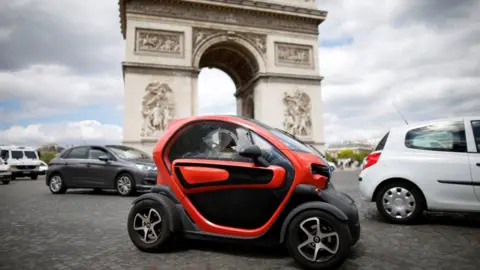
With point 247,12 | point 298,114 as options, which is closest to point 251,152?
point 298,114

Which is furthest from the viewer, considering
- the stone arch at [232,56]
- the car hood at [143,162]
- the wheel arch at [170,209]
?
the stone arch at [232,56]

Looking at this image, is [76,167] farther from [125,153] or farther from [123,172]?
[123,172]

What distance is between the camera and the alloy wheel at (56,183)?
10000 millimetres

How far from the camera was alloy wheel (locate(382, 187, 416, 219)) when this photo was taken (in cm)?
500

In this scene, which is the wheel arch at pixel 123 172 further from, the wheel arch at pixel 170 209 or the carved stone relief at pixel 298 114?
the carved stone relief at pixel 298 114

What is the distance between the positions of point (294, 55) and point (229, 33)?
4.32m

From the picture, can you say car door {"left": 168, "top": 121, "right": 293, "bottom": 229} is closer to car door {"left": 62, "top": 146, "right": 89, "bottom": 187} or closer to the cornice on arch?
car door {"left": 62, "top": 146, "right": 89, "bottom": 187}

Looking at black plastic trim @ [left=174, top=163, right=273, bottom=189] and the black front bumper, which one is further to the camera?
the black front bumper

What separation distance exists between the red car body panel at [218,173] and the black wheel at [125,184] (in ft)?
18.7

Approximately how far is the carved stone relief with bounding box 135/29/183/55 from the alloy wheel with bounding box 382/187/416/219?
53.3 ft

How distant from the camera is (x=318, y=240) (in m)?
2.90

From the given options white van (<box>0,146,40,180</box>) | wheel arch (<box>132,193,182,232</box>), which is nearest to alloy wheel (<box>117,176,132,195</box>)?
wheel arch (<box>132,193,182,232</box>)

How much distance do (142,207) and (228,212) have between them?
950 mm

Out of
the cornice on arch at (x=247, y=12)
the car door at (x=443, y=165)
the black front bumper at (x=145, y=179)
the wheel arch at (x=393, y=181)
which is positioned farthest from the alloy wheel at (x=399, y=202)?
the cornice on arch at (x=247, y=12)
